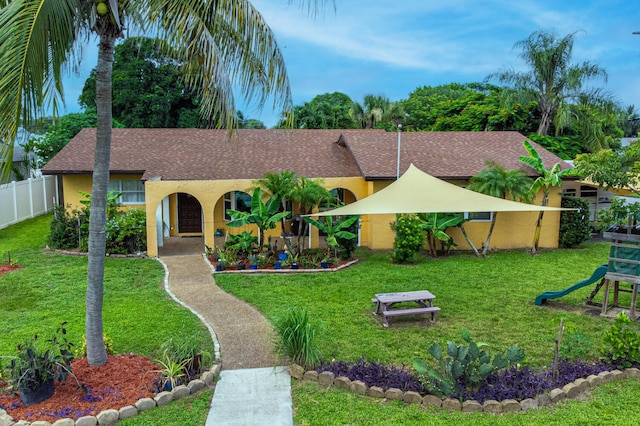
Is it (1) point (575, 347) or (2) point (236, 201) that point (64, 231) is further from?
(1) point (575, 347)

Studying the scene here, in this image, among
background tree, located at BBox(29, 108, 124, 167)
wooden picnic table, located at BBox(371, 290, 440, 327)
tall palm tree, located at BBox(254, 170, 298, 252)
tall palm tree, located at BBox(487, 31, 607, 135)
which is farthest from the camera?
tall palm tree, located at BBox(487, 31, 607, 135)

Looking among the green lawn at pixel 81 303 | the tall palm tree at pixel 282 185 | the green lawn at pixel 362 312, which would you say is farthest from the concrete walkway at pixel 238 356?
the tall palm tree at pixel 282 185

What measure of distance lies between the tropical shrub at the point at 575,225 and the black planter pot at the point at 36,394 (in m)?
17.8

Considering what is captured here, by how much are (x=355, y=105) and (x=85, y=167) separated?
26142 mm

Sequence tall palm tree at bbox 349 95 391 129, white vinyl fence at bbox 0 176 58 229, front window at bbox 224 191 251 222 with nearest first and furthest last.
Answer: front window at bbox 224 191 251 222 → white vinyl fence at bbox 0 176 58 229 → tall palm tree at bbox 349 95 391 129

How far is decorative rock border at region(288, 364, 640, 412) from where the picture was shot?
653 cm

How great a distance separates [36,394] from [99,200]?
2.71m

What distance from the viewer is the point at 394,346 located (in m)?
8.87

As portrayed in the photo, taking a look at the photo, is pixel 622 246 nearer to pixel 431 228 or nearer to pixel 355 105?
pixel 431 228

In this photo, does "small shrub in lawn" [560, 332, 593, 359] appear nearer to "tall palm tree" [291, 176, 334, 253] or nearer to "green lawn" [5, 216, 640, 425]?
"green lawn" [5, 216, 640, 425]

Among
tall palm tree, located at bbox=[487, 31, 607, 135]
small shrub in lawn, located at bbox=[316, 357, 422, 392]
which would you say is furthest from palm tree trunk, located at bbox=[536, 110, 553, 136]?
small shrub in lawn, located at bbox=[316, 357, 422, 392]

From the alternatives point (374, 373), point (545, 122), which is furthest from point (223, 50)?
point (545, 122)

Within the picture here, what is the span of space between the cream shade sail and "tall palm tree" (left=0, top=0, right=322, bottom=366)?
510cm

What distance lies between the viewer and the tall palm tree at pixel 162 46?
543 centimetres
